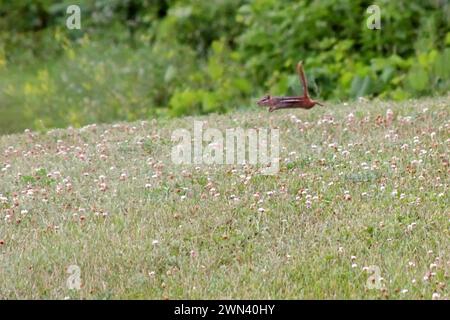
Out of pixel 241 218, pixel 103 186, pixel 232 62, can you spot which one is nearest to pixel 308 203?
pixel 241 218

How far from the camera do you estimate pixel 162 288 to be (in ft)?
15.0

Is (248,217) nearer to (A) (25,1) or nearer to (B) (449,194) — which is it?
(B) (449,194)

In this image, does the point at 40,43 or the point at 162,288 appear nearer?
the point at 162,288

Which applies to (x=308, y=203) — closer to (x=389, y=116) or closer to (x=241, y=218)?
(x=241, y=218)

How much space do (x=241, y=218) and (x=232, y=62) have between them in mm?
6304

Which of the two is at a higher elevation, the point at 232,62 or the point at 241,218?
the point at 232,62

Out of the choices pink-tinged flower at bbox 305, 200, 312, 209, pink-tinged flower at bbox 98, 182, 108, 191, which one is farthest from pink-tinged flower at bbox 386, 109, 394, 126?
pink-tinged flower at bbox 98, 182, 108, 191

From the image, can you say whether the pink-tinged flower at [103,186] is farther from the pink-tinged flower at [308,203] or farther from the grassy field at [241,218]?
the pink-tinged flower at [308,203]

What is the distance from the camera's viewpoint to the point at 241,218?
5336mm

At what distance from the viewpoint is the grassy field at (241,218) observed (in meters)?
4.60

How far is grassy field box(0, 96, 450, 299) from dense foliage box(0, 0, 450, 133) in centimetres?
280
